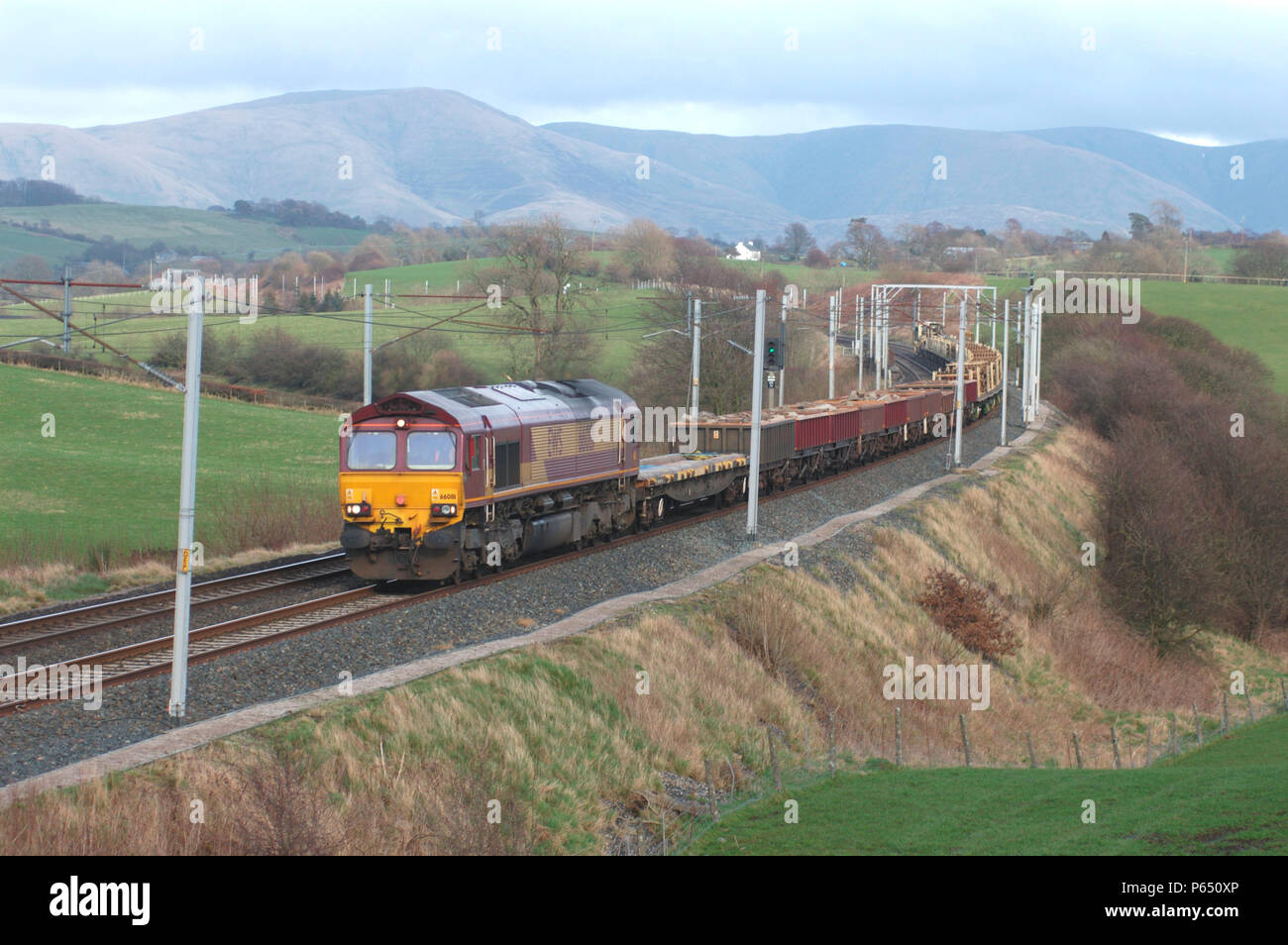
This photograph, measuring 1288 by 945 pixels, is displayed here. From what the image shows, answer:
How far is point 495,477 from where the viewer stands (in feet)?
77.1

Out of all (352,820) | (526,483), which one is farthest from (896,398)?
(352,820)

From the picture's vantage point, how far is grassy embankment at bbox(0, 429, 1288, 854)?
11.8 metres

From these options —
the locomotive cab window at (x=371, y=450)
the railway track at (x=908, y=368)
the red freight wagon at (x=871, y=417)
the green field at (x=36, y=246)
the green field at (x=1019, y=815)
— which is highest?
the green field at (x=36, y=246)

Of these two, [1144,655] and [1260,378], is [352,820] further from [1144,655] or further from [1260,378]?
[1260,378]

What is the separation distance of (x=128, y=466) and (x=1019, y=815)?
38102 mm

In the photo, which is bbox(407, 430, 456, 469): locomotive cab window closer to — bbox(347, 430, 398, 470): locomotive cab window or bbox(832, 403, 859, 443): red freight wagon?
bbox(347, 430, 398, 470): locomotive cab window

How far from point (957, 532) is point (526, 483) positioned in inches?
694

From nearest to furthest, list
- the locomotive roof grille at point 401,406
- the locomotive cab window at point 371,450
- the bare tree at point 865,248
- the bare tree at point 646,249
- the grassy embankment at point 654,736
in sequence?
the grassy embankment at point 654,736, the locomotive roof grille at point 401,406, the locomotive cab window at point 371,450, the bare tree at point 646,249, the bare tree at point 865,248

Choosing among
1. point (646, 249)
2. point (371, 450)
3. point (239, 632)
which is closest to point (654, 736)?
point (239, 632)

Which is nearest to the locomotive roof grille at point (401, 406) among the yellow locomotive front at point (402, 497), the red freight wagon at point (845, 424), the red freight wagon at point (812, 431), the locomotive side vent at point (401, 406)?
the locomotive side vent at point (401, 406)

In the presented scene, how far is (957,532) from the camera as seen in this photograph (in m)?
37.9

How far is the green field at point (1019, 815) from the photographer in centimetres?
1286

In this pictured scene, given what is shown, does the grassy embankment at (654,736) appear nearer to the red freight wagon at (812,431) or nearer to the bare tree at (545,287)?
the red freight wagon at (812,431)

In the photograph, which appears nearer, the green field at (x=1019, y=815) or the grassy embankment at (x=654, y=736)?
the grassy embankment at (x=654, y=736)
